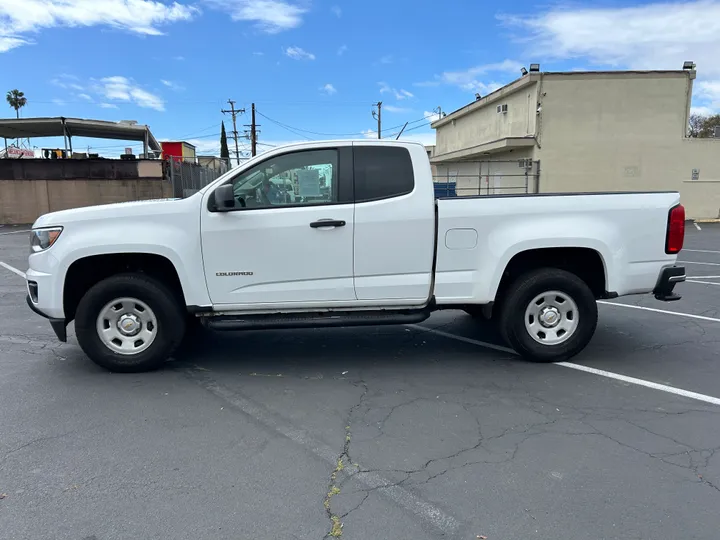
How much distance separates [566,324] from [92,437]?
416 cm

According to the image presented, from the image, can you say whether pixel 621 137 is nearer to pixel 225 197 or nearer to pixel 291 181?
pixel 291 181

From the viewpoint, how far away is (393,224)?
4832 millimetres

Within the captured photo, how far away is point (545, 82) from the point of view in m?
22.4

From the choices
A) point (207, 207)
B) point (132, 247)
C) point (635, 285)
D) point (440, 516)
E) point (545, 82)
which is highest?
point (545, 82)

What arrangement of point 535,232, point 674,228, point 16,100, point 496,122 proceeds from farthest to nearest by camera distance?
1. point 16,100
2. point 496,122
3. point 674,228
4. point 535,232

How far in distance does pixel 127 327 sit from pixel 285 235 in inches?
66.9

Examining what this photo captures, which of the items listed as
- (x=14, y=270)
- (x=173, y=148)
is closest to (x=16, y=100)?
(x=173, y=148)

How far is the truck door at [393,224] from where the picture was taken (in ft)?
15.8

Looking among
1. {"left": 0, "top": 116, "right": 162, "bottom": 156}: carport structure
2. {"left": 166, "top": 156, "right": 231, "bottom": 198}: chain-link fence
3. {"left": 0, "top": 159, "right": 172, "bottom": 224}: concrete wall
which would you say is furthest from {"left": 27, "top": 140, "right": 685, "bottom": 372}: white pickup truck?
{"left": 0, "top": 116, "right": 162, "bottom": 156}: carport structure

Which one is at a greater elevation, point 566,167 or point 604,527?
point 566,167

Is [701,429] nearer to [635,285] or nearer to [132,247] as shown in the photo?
[635,285]

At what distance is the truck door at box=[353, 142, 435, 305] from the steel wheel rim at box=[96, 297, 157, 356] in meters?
1.95

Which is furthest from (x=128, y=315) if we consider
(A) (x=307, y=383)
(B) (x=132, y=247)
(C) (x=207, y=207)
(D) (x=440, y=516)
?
(D) (x=440, y=516)

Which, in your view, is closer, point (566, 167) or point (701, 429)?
point (701, 429)
